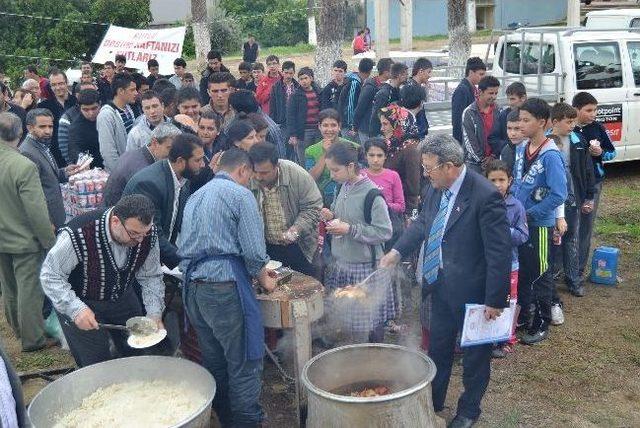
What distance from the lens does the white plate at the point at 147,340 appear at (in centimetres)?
423

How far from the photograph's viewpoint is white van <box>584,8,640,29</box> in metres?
12.8

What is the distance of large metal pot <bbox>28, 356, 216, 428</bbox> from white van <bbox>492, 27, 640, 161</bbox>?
295 inches

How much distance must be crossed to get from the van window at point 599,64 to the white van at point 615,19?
3.41 meters

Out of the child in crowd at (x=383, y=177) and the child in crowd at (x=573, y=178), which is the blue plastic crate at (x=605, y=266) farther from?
the child in crowd at (x=383, y=177)

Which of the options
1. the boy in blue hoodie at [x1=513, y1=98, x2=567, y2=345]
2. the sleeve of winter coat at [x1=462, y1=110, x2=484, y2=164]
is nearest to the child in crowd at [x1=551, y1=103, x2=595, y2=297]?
the boy in blue hoodie at [x1=513, y1=98, x2=567, y2=345]


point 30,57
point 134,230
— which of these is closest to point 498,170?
point 134,230

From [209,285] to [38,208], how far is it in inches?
87.0

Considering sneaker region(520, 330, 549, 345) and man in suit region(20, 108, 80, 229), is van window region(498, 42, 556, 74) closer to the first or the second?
sneaker region(520, 330, 549, 345)

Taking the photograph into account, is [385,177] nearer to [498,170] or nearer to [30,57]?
[498,170]

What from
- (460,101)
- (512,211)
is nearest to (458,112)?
(460,101)

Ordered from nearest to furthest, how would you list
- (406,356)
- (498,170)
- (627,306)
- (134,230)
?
(134,230), (406,356), (498,170), (627,306)

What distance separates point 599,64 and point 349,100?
3.73 m

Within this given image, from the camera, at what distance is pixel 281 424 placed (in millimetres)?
4789

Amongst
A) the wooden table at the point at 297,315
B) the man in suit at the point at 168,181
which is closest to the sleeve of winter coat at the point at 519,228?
the wooden table at the point at 297,315
